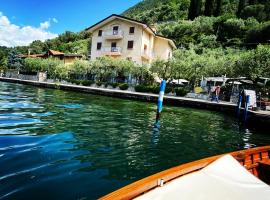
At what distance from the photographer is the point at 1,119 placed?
37.6 ft

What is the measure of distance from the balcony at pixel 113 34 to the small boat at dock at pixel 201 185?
46.2 metres

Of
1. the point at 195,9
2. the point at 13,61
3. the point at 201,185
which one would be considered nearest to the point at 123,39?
the point at 13,61

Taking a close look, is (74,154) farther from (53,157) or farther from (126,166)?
(126,166)

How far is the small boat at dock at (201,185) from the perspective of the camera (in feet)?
10.6

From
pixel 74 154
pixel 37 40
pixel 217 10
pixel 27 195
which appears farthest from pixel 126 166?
pixel 37 40

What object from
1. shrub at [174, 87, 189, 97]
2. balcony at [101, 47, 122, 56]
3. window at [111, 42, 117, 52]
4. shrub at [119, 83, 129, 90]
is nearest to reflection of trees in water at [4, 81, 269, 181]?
shrub at [174, 87, 189, 97]

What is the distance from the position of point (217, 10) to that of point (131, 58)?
41.6 meters

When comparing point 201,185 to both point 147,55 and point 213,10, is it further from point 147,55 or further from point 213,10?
point 213,10

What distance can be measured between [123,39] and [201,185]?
47604 mm

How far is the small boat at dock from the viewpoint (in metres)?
3.22

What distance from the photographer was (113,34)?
49.4m

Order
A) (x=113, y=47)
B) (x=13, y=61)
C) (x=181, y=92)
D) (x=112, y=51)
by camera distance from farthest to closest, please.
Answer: (x=13, y=61), (x=113, y=47), (x=112, y=51), (x=181, y=92)

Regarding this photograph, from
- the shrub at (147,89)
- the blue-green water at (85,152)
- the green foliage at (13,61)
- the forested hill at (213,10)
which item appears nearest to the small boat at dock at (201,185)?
the blue-green water at (85,152)

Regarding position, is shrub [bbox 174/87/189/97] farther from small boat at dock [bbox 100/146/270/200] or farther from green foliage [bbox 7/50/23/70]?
green foliage [bbox 7/50/23/70]
